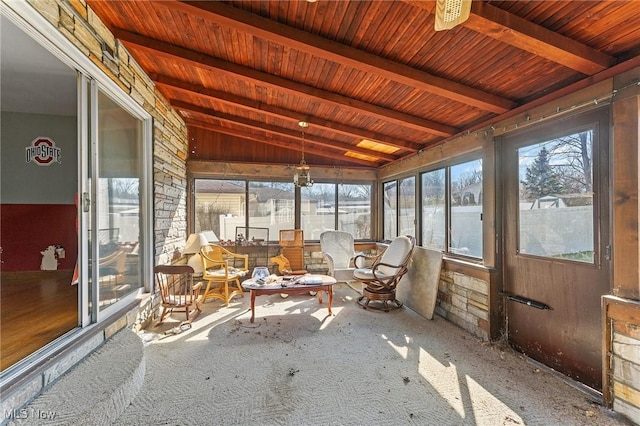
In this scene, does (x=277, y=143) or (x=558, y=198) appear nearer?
(x=558, y=198)

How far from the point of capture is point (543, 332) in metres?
2.61

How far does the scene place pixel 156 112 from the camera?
11.8ft

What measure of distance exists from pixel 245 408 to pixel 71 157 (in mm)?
4526

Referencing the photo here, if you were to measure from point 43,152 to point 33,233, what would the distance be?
1244mm

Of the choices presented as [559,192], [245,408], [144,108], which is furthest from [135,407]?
[559,192]

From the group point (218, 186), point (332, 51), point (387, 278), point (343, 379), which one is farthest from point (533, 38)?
point (218, 186)

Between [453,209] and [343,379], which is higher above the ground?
[453,209]

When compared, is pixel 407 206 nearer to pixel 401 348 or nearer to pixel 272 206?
pixel 272 206

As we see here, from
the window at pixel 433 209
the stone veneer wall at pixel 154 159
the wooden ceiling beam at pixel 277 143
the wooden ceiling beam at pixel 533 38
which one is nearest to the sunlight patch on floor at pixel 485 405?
the window at pixel 433 209

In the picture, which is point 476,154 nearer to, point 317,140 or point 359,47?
point 359,47

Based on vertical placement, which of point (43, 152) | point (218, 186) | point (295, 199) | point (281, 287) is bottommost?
point (281, 287)

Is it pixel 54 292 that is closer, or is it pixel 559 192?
pixel 559 192

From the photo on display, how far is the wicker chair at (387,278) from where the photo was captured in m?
4.00

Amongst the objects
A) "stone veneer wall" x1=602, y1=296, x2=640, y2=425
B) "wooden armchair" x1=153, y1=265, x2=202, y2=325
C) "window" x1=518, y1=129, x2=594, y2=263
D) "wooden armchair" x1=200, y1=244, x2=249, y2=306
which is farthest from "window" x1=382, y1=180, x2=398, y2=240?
"wooden armchair" x1=153, y1=265, x2=202, y2=325
